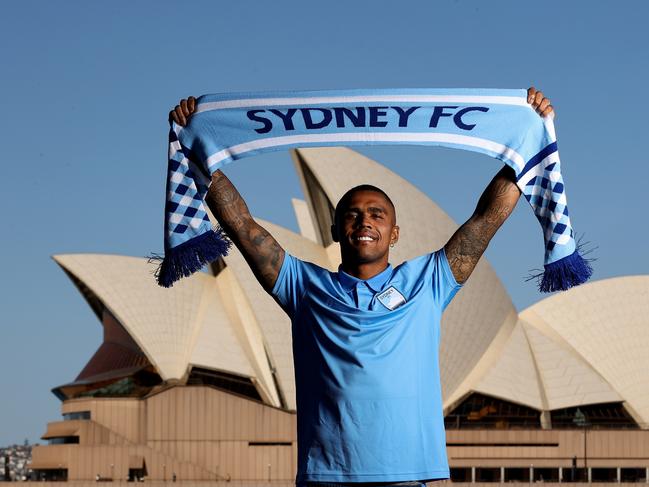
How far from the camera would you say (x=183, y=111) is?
457cm

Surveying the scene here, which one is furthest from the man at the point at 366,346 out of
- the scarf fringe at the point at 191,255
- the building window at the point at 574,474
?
the building window at the point at 574,474

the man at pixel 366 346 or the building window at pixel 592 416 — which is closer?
the man at pixel 366 346

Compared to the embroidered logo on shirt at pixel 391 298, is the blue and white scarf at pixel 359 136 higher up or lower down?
higher up

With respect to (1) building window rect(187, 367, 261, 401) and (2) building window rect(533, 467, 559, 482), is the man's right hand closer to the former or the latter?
(1) building window rect(187, 367, 261, 401)

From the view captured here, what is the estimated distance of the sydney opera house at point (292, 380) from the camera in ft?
119

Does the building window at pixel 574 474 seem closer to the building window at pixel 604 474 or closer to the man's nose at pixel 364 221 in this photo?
the building window at pixel 604 474

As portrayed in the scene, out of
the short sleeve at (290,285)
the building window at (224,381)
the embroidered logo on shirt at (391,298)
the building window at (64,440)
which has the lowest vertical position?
the building window at (64,440)

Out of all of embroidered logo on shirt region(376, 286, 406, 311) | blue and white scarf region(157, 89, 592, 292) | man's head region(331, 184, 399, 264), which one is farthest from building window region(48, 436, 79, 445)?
embroidered logo on shirt region(376, 286, 406, 311)

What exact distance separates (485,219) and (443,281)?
0.37 metres

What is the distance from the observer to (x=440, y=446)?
12.2 ft

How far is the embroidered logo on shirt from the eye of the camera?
380 centimetres

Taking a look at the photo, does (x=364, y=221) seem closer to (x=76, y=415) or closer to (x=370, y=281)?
(x=370, y=281)

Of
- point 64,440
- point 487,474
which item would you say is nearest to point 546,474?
point 487,474

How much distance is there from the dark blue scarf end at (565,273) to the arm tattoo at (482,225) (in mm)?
284
